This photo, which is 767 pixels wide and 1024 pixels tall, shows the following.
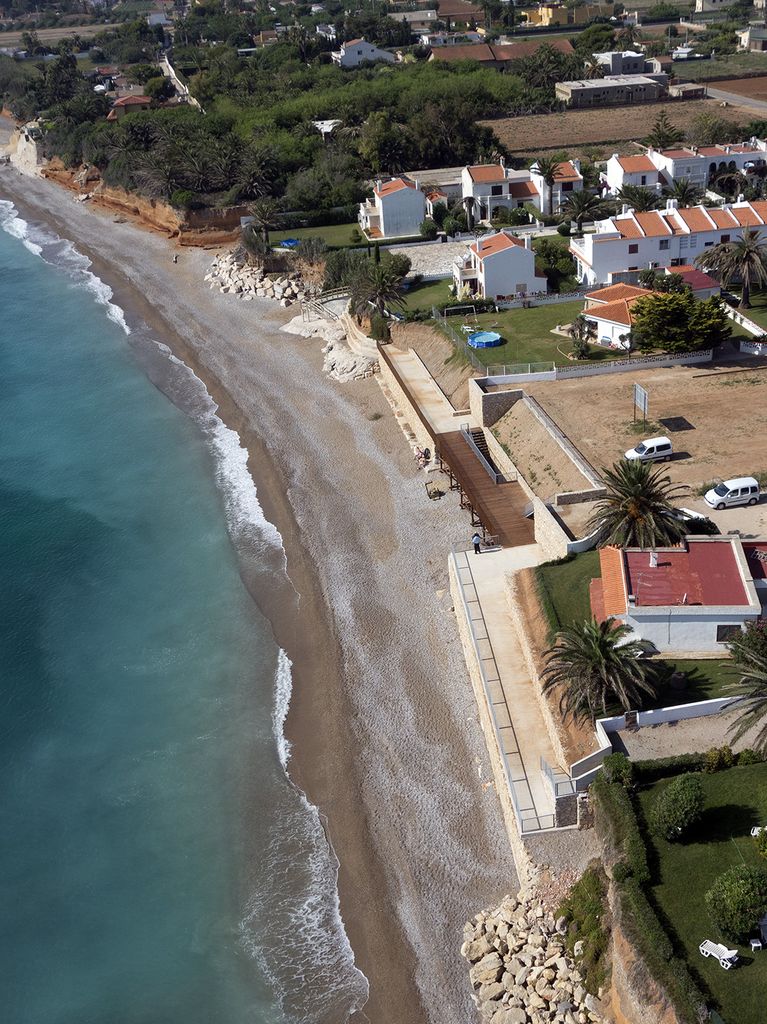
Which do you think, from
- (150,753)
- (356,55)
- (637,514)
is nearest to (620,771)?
(637,514)

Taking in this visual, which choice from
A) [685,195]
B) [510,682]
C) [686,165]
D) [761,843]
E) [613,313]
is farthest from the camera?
[686,165]

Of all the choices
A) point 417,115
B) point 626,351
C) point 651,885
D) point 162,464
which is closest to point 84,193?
point 417,115

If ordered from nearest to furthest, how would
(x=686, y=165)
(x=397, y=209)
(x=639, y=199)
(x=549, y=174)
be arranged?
(x=639, y=199) → (x=549, y=174) → (x=397, y=209) → (x=686, y=165)

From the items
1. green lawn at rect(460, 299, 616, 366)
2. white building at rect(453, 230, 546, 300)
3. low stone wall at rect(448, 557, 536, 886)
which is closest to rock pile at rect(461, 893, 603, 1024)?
low stone wall at rect(448, 557, 536, 886)

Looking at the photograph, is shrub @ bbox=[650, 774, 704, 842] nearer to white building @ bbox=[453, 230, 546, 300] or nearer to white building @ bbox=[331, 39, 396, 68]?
white building @ bbox=[453, 230, 546, 300]

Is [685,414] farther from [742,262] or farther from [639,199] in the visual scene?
[639,199]

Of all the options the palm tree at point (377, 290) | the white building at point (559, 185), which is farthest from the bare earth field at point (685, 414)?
the white building at point (559, 185)

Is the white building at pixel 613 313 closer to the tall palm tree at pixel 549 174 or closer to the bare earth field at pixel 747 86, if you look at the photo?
the tall palm tree at pixel 549 174
